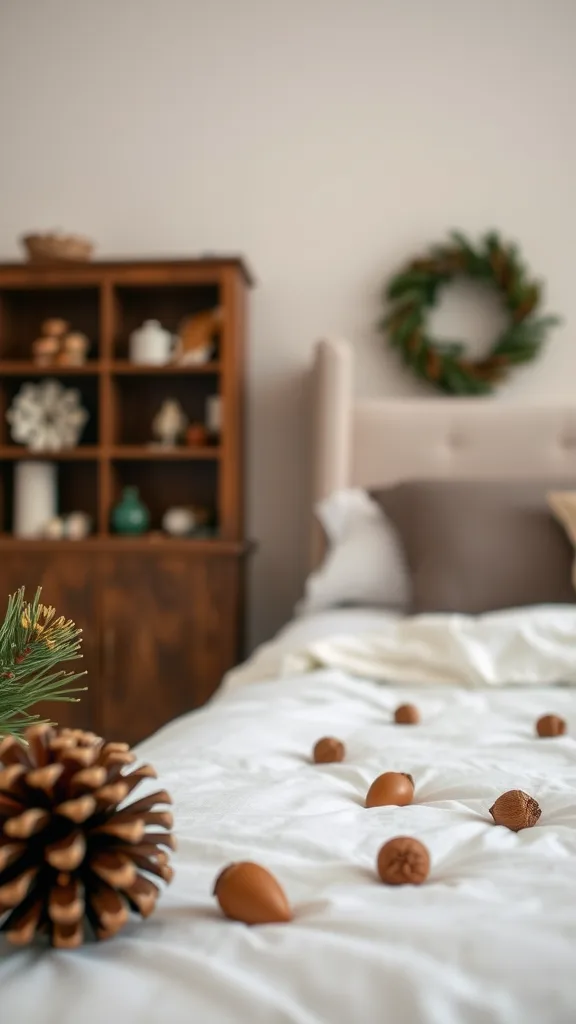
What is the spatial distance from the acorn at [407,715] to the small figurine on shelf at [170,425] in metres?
1.80

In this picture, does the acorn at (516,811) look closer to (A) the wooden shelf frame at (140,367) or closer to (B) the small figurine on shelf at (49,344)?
(A) the wooden shelf frame at (140,367)

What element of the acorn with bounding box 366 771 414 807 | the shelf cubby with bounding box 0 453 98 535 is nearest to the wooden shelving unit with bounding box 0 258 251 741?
the shelf cubby with bounding box 0 453 98 535

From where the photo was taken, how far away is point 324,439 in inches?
110

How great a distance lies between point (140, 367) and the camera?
2895mm

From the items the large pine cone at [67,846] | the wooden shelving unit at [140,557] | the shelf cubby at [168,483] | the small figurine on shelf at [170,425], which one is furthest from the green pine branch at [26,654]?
the shelf cubby at [168,483]

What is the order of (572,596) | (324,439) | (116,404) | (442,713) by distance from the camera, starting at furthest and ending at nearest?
(116,404)
(324,439)
(572,596)
(442,713)

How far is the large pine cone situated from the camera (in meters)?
0.60

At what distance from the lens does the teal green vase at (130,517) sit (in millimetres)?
2912

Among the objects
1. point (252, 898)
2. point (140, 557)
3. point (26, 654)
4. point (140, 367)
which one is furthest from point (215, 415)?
point (252, 898)

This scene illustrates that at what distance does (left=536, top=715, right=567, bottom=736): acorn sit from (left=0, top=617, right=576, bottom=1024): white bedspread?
35mm

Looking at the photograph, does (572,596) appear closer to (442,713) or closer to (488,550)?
(488,550)

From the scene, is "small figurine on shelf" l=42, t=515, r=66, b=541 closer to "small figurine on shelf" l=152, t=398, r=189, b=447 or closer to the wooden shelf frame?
the wooden shelf frame

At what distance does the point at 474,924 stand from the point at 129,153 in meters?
3.04

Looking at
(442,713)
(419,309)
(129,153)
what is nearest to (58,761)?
(442,713)
